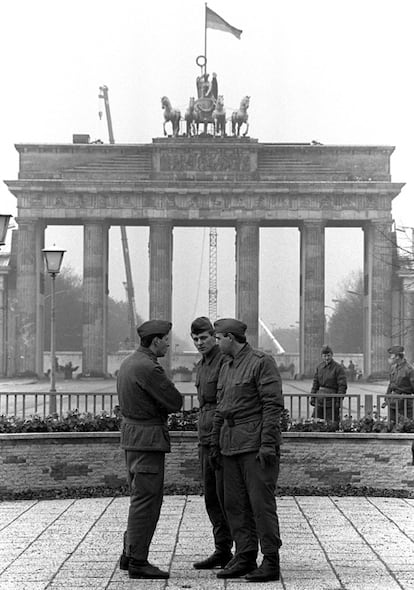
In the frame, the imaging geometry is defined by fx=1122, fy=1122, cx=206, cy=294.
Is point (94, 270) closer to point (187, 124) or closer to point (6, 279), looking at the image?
point (6, 279)

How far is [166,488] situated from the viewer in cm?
1552

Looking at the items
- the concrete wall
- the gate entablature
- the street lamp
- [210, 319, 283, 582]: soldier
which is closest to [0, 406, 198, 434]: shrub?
the concrete wall

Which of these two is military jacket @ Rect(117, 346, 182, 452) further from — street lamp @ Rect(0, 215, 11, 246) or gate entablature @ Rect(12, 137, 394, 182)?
gate entablature @ Rect(12, 137, 394, 182)

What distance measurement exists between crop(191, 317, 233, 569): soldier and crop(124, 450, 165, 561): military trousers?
605 mm

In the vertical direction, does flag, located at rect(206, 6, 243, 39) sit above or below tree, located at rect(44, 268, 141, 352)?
above

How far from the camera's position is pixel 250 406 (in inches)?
405

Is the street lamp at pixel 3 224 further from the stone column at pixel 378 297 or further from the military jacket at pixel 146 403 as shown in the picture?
the stone column at pixel 378 297

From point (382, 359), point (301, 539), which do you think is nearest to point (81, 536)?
point (301, 539)

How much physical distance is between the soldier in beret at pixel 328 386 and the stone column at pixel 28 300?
45992mm

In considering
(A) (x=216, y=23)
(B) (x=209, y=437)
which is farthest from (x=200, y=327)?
(A) (x=216, y=23)

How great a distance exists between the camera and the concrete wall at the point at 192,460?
1545 centimetres

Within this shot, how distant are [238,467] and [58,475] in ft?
18.6

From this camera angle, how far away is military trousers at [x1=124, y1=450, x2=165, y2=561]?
10211mm

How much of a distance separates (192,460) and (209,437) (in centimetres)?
510
